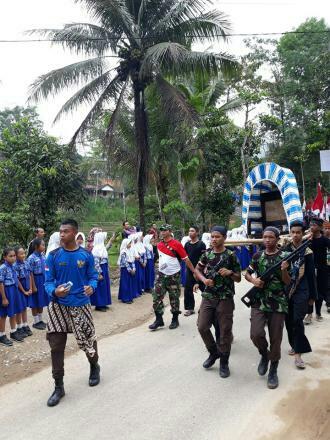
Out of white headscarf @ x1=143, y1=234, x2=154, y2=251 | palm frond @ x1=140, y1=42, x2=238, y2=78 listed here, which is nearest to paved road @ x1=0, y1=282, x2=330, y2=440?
white headscarf @ x1=143, y1=234, x2=154, y2=251

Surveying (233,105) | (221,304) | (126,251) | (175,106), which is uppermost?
(233,105)

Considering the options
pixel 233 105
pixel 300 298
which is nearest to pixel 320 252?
pixel 300 298

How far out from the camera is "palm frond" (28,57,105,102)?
11789 millimetres

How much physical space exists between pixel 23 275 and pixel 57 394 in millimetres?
2707

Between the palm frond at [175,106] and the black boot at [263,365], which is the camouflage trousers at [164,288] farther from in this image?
the palm frond at [175,106]

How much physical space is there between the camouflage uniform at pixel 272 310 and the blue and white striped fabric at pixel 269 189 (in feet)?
11.5

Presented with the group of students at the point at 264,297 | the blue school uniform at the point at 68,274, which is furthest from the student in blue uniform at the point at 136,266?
the blue school uniform at the point at 68,274

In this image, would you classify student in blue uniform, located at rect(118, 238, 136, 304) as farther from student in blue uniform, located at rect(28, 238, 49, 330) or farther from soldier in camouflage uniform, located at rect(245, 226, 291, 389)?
soldier in camouflage uniform, located at rect(245, 226, 291, 389)

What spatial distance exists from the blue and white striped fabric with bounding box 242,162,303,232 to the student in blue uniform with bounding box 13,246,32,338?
4.75 metres

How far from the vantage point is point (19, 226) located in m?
9.88

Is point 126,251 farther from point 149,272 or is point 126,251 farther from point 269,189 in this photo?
point 269,189

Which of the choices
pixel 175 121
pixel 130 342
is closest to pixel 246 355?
pixel 130 342

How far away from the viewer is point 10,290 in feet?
→ 20.7

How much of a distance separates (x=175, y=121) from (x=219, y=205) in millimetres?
7446
